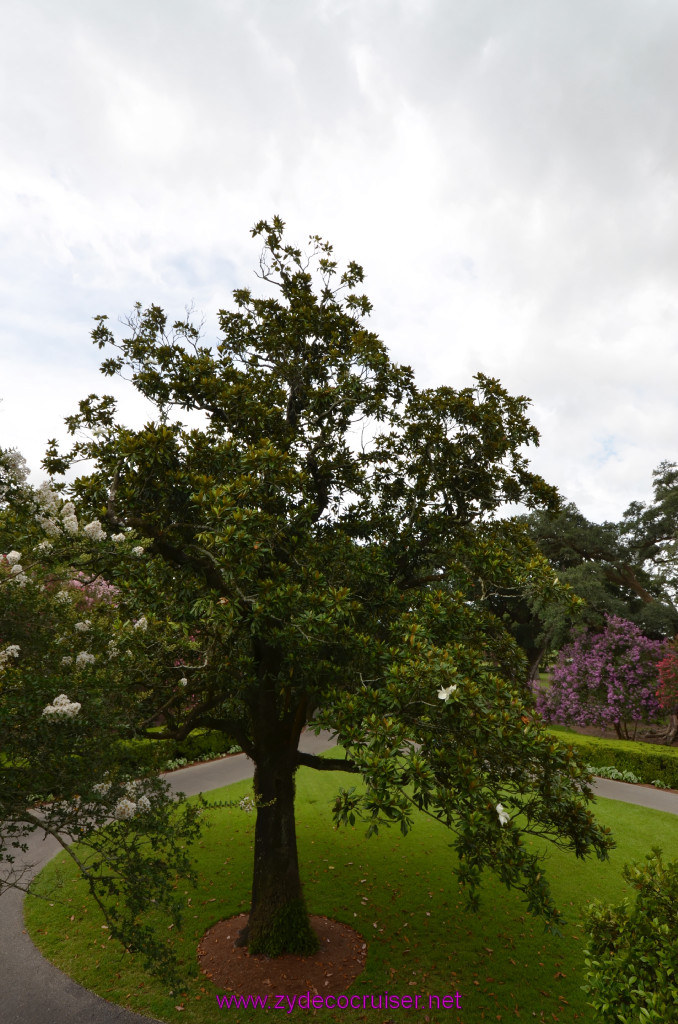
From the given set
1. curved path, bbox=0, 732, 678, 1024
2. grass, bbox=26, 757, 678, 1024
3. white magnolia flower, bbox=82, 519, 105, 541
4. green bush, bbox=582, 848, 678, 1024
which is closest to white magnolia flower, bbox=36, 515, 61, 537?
white magnolia flower, bbox=82, 519, 105, 541

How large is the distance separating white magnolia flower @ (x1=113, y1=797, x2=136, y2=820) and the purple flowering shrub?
2412 cm

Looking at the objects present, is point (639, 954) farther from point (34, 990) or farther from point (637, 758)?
point (637, 758)

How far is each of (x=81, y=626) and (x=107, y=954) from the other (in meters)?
6.07

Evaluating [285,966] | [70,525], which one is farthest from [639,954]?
[70,525]

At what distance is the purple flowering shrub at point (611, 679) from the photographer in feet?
80.8

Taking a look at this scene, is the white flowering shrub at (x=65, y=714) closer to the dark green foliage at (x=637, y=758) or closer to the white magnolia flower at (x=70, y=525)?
the white magnolia flower at (x=70, y=525)

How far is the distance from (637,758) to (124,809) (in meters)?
18.8

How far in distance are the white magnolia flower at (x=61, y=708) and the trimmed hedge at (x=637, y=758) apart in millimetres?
16359

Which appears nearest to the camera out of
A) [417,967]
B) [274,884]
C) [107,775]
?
[107,775]

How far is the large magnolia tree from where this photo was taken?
16.2 ft

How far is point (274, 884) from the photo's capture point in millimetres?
8406

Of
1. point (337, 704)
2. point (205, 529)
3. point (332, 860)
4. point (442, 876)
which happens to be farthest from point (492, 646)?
point (332, 860)

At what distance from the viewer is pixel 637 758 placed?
18719mm

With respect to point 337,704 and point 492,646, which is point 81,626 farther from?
point 492,646
